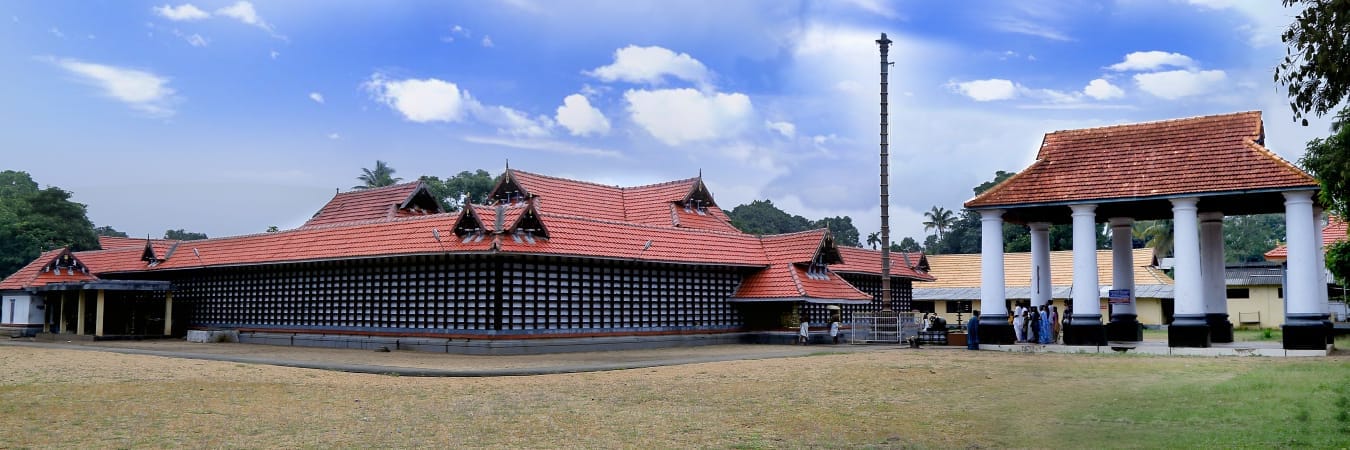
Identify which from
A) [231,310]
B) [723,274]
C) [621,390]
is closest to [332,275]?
[231,310]

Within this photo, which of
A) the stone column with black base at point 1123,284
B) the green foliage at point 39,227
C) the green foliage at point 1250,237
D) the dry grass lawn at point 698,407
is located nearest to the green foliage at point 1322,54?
the dry grass lawn at point 698,407

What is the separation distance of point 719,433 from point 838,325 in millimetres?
22640

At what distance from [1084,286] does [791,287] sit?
9.17 m

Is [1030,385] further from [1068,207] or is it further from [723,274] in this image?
[723,274]

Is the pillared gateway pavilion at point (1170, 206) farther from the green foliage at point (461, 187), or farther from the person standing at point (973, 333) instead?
the green foliage at point (461, 187)

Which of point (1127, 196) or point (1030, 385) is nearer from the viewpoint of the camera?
point (1030, 385)

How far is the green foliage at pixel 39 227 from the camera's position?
54812 mm

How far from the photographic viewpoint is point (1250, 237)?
8475 cm

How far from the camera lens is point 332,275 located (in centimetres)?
3198

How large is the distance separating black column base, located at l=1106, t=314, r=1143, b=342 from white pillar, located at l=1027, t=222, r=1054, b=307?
2050 mm

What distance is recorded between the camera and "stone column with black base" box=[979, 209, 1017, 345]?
27891mm

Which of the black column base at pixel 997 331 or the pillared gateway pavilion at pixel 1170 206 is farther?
the black column base at pixel 997 331

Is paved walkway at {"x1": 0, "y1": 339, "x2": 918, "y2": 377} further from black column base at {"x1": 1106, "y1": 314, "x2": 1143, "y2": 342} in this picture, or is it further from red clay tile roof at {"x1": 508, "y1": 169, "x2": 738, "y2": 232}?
red clay tile roof at {"x1": 508, "y1": 169, "x2": 738, "y2": 232}

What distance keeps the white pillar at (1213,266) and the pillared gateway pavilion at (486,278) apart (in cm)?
1081
